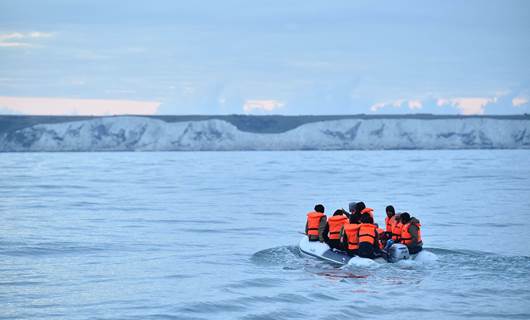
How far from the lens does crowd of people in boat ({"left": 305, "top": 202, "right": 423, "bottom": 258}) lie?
2052cm

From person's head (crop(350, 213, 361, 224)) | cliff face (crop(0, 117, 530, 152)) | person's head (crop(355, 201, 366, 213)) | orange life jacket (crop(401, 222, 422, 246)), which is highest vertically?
cliff face (crop(0, 117, 530, 152))

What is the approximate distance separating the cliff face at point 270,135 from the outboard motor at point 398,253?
115 meters

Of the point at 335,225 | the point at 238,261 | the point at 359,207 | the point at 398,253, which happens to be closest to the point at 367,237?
the point at 359,207

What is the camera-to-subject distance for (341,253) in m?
21.7

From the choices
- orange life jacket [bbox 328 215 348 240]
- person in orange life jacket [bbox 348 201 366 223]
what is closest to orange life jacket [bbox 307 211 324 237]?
orange life jacket [bbox 328 215 348 240]

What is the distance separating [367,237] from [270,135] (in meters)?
122

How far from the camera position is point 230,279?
20.0 metres

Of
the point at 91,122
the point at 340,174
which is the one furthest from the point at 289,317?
the point at 91,122

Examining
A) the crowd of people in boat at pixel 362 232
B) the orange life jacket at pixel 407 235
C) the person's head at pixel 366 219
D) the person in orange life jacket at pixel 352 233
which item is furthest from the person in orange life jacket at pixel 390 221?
the person's head at pixel 366 219

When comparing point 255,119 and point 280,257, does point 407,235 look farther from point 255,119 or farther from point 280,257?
point 255,119

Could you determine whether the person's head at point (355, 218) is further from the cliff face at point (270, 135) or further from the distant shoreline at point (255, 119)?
the distant shoreline at point (255, 119)

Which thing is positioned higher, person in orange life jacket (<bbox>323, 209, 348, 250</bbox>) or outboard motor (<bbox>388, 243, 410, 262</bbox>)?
person in orange life jacket (<bbox>323, 209, 348, 250</bbox>)

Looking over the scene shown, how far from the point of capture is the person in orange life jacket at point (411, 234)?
21281mm

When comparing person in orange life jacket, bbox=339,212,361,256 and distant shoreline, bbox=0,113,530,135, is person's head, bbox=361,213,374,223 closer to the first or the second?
person in orange life jacket, bbox=339,212,361,256
